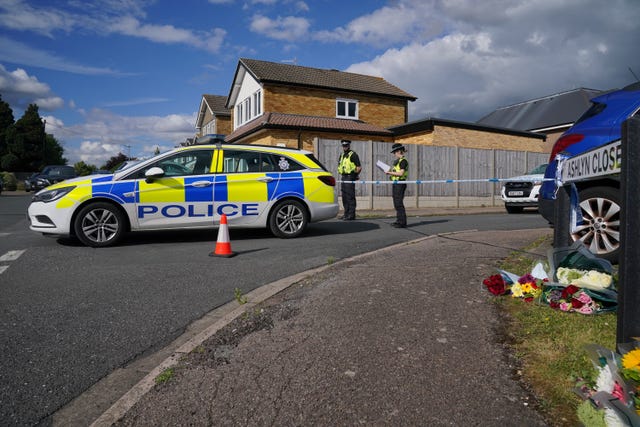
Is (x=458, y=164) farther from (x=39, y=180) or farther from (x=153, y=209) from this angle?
→ (x=39, y=180)

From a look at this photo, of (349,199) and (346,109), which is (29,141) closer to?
(346,109)

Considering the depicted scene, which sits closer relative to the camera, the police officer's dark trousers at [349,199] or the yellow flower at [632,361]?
the yellow flower at [632,361]

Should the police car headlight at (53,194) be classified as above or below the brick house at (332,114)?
below

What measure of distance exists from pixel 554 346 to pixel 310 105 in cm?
2397

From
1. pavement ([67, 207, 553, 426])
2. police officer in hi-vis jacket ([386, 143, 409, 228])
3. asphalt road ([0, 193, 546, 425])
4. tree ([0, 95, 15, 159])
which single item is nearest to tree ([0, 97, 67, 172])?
tree ([0, 95, 15, 159])

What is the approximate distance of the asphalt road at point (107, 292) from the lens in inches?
118

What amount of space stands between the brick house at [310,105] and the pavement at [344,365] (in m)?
18.5

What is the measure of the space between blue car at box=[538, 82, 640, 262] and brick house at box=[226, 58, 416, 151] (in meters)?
17.3

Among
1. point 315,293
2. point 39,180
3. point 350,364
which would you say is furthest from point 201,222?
point 39,180

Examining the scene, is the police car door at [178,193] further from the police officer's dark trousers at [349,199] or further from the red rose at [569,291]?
the red rose at [569,291]

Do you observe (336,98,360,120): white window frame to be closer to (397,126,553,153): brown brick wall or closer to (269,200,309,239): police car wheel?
(397,126,553,153): brown brick wall

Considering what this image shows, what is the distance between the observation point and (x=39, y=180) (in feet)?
96.6

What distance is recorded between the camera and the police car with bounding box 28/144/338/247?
7.42m

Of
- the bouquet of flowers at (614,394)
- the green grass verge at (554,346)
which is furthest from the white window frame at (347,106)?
the bouquet of flowers at (614,394)
